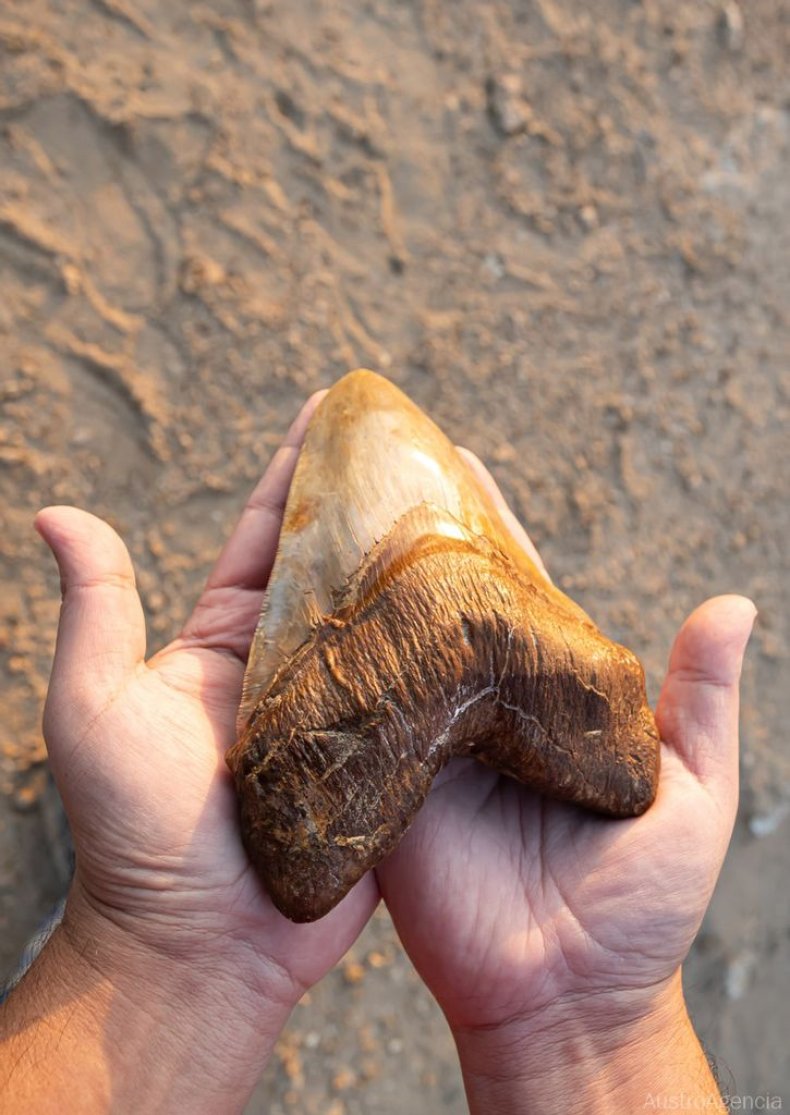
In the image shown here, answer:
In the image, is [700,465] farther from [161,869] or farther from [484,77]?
A: [161,869]

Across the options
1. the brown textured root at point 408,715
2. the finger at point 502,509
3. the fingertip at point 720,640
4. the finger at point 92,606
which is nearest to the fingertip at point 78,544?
the finger at point 92,606

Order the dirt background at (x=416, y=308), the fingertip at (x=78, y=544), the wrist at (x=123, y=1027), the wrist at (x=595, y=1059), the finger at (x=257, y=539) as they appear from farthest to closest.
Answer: the dirt background at (x=416, y=308)
the finger at (x=257, y=539)
the wrist at (x=595, y=1059)
the fingertip at (x=78, y=544)
the wrist at (x=123, y=1027)

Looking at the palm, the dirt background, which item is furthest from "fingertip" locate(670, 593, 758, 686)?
the dirt background

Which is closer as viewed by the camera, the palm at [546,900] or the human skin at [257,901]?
the human skin at [257,901]

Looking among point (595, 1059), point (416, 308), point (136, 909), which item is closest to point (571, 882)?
point (595, 1059)

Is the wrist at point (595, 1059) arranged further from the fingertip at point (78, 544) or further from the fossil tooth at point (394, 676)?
the fingertip at point (78, 544)
